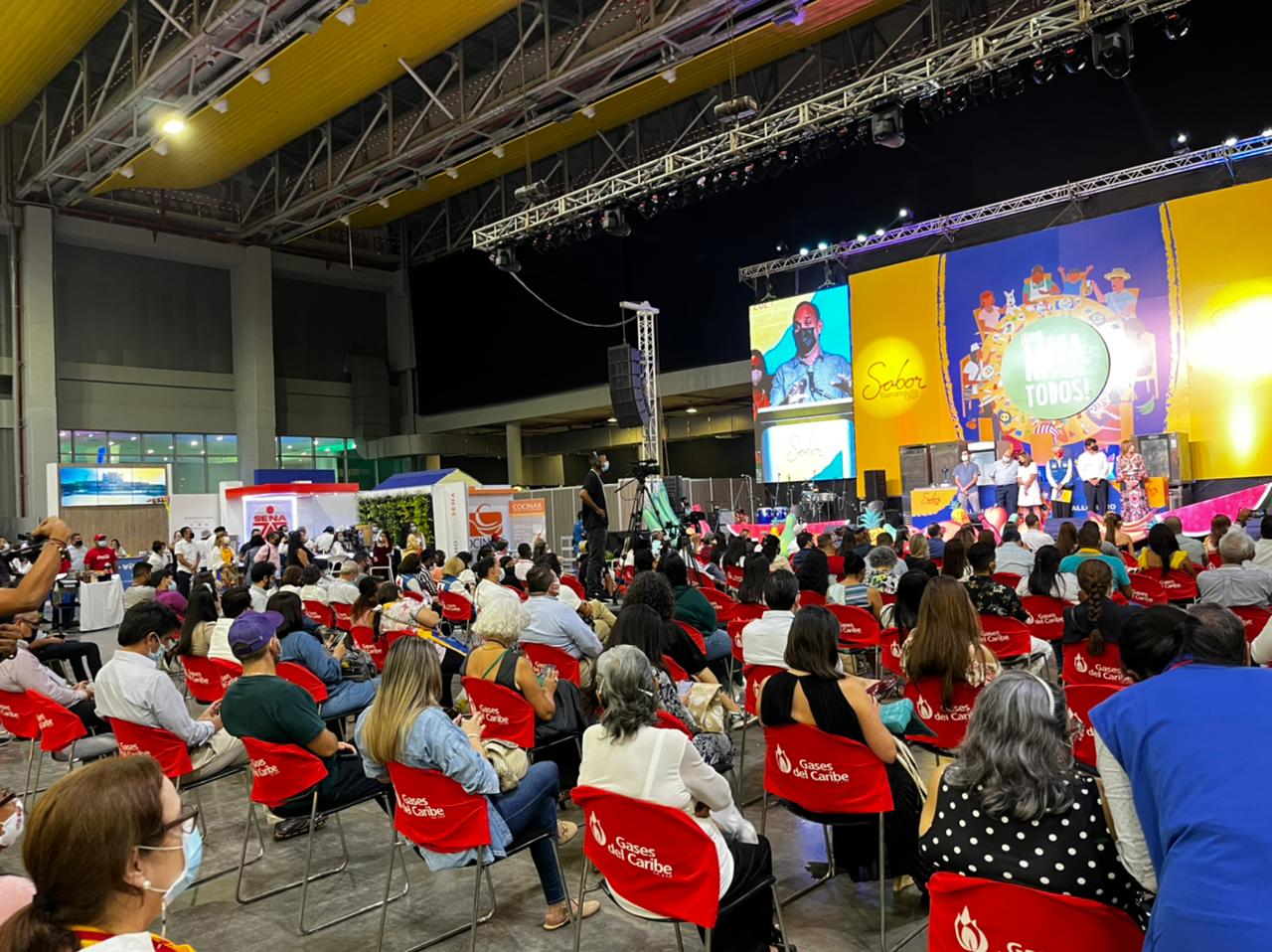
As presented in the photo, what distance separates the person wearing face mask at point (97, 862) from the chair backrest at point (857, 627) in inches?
174

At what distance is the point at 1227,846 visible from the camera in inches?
56.8

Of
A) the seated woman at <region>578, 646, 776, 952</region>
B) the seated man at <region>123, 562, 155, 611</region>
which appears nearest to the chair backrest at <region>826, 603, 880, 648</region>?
the seated woman at <region>578, 646, 776, 952</region>

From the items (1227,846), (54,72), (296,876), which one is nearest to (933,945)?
(1227,846)

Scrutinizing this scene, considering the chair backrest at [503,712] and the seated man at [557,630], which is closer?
the chair backrest at [503,712]

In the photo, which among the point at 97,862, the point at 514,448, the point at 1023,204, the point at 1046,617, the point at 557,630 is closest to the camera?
the point at 97,862

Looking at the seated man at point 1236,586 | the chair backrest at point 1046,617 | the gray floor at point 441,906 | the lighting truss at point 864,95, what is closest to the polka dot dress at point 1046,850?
the gray floor at point 441,906

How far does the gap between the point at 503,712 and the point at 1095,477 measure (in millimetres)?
12438

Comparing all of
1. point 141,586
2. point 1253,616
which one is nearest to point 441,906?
point 1253,616

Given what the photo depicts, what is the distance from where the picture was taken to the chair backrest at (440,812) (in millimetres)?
2785

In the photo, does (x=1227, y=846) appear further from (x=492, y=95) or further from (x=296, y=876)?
(x=492, y=95)

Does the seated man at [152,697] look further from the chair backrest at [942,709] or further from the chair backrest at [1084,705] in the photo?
the chair backrest at [1084,705]

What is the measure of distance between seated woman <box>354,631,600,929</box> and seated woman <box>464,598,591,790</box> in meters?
0.63

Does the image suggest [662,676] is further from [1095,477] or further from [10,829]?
[1095,477]

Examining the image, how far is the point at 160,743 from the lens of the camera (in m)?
3.71
